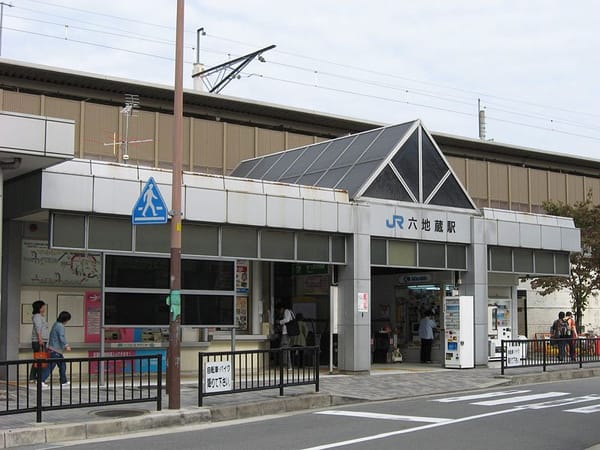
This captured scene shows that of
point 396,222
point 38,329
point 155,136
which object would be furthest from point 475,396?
point 155,136

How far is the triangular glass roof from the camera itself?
23.8 metres

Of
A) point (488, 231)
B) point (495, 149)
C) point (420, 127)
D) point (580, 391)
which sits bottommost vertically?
point (580, 391)

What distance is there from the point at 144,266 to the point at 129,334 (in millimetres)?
2881

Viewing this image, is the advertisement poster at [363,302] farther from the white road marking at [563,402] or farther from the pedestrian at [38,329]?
the pedestrian at [38,329]

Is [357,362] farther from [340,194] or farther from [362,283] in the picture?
[340,194]

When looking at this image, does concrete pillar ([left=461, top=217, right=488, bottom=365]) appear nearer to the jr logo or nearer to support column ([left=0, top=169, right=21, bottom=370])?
the jr logo

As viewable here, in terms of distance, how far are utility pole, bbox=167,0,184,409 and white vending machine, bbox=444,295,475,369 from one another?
40.3ft

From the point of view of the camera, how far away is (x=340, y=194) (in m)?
23.0

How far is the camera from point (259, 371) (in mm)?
17422

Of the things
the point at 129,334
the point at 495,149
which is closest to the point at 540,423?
the point at 129,334

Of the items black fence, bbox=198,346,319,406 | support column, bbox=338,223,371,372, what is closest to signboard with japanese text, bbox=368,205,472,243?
support column, bbox=338,223,371,372

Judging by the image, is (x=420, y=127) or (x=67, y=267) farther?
(x=420, y=127)

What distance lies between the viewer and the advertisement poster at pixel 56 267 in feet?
67.3

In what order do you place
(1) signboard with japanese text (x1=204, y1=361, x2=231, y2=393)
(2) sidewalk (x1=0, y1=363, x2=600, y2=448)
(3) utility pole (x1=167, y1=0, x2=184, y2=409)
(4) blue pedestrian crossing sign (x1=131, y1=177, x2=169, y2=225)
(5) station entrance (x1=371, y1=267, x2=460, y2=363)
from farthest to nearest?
(5) station entrance (x1=371, y1=267, x2=460, y2=363)
(1) signboard with japanese text (x1=204, y1=361, x2=231, y2=393)
(4) blue pedestrian crossing sign (x1=131, y1=177, x2=169, y2=225)
(3) utility pole (x1=167, y1=0, x2=184, y2=409)
(2) sidewalk (x1=0, y1=363, x2=600, y2=448)
